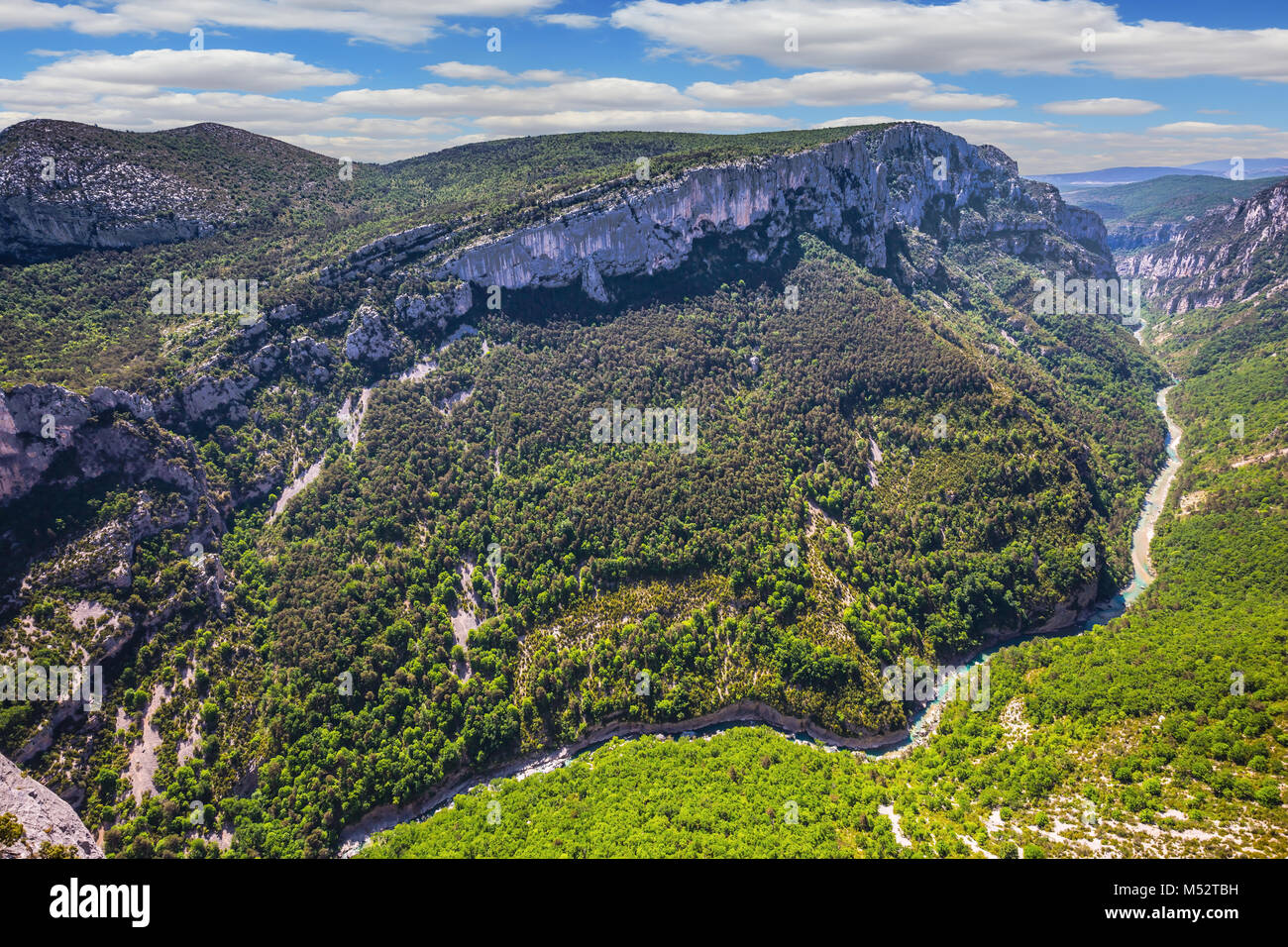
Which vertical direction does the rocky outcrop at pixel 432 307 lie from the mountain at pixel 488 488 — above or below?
above

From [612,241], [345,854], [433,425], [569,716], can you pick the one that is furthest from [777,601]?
[612,241]

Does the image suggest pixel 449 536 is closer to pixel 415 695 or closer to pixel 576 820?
pixel 415 695

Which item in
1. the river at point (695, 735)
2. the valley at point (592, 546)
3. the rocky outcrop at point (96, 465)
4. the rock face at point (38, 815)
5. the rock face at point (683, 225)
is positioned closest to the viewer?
the rock face at point (38, 815)

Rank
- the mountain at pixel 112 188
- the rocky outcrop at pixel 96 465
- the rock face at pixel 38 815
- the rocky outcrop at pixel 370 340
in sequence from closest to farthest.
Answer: the rock face at pixel 38 815, the rocky outcrop at pixel 96 465, the mountain at pixel 112 188, the rocky outcrop at pixel 370 340

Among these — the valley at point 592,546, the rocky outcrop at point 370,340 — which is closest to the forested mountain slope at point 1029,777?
the valley at point 592,546

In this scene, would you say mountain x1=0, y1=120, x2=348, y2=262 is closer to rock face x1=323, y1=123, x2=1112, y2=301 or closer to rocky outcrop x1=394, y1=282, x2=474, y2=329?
rock face x1=323, y1=123, x2=1112, y2=301

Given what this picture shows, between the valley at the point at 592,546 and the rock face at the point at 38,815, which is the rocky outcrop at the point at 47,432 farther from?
the rock face at the point at 38,815
